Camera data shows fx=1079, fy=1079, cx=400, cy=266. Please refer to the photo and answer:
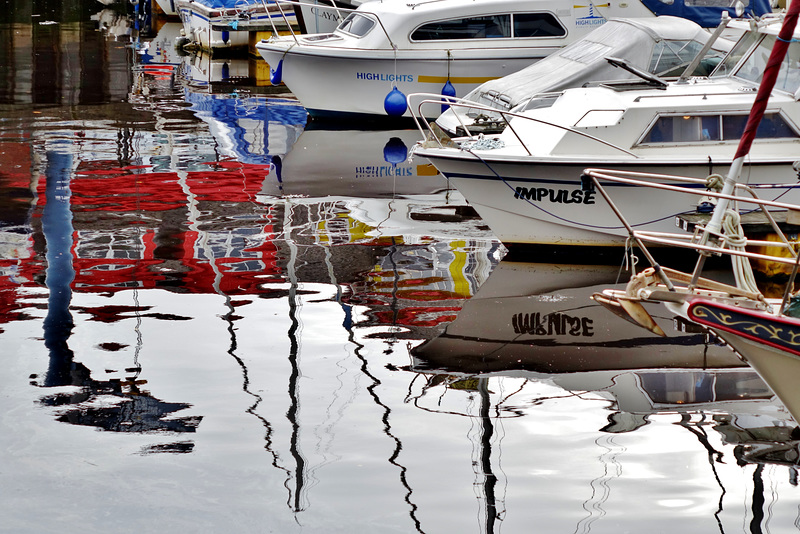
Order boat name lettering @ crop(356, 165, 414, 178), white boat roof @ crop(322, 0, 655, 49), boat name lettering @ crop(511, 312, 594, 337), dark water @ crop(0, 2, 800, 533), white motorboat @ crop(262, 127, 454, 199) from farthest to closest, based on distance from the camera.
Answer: white boat roof @ crop(322, 0, 655, 49)
boat name lettering @ crop(356, 165, 414, 178)
white motorboat @ crop(262, 127, 454, 199)
boat name lettering @ crop(511, 312, 594, 337)
dark water @ crop(0, 2, 800, 533)

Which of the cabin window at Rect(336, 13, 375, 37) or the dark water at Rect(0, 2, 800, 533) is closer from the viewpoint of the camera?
the dark water at Rect(0, 2, 800, 533)

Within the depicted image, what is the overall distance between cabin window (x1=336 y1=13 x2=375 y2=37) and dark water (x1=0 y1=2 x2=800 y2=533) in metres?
4.65

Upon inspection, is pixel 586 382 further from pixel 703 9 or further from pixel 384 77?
pixel 703 9

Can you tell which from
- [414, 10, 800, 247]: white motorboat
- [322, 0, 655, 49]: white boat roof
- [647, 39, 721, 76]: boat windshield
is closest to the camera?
[414, 10, 800, 247]: white motorboat

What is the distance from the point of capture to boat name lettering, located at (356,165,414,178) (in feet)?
47.4

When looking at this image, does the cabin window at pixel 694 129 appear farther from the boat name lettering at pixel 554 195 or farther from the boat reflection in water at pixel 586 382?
the boat reflection in water at pixel 586 382

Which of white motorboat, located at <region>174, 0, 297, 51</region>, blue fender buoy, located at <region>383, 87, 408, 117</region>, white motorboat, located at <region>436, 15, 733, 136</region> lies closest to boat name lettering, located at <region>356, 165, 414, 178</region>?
white motorboat, located at <region>436, 15, 733, 136</region>

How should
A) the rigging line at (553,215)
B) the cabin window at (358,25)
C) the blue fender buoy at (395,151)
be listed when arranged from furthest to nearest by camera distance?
the cabin window at (358,25), the blue fender buoy at (395,151), the rigging line at (553,215)

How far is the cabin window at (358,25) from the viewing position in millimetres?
17594

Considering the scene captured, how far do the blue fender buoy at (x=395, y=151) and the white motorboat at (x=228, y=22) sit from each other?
10.3m

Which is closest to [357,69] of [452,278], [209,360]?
[452,278]

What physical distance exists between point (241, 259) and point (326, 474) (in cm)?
454

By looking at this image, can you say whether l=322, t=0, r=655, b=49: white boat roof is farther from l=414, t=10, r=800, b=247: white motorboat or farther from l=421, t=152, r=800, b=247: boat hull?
l=421, t=152, r=800, b=247: boat hull

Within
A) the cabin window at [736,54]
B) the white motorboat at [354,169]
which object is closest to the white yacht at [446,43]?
the white motorboat at [354,169]
